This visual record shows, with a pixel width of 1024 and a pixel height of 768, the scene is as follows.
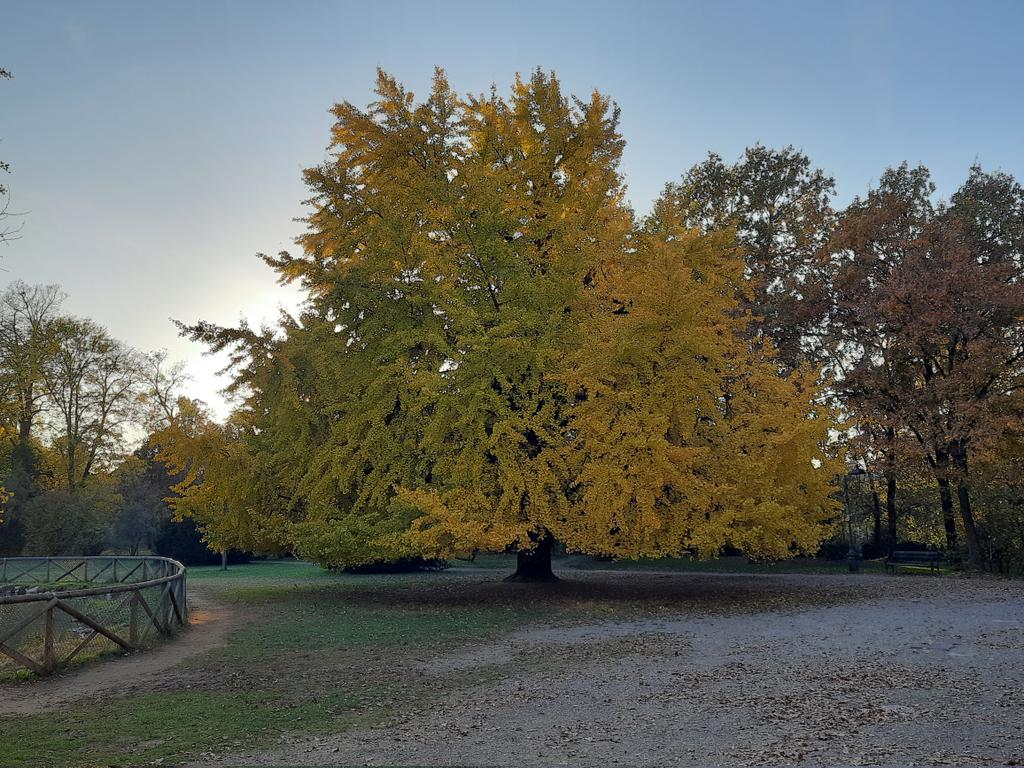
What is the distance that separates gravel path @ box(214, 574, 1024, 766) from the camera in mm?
6734

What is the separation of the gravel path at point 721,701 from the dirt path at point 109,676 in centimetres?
420

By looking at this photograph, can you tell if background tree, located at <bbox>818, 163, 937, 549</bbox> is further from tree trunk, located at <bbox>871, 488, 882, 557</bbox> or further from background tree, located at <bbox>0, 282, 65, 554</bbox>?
background tree, located at <bbox>0, 282, 65, 554</bbox>

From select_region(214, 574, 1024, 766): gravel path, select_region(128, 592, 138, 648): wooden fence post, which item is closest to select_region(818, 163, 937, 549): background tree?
select_region(214, 574, 1024, 766): gravel path

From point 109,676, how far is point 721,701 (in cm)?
864

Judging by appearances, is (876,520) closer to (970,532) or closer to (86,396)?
(970,532)

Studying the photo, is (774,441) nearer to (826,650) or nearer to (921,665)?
(826,650)

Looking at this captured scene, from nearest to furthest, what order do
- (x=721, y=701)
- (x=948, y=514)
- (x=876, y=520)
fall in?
(x=721, y=701)
(x=948, y=514)
(x=876, y=520)

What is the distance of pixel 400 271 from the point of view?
1870cm

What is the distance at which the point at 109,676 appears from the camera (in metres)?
11.0

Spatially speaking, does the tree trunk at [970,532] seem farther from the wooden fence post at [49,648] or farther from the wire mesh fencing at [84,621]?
the wooden fence post at [49,648]

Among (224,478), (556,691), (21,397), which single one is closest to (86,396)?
(21,397)

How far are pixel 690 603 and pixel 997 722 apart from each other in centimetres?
1128

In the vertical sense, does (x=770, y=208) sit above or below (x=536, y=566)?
above

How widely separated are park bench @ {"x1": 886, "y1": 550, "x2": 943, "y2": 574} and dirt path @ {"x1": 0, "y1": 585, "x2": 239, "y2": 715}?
2410 centimetres
